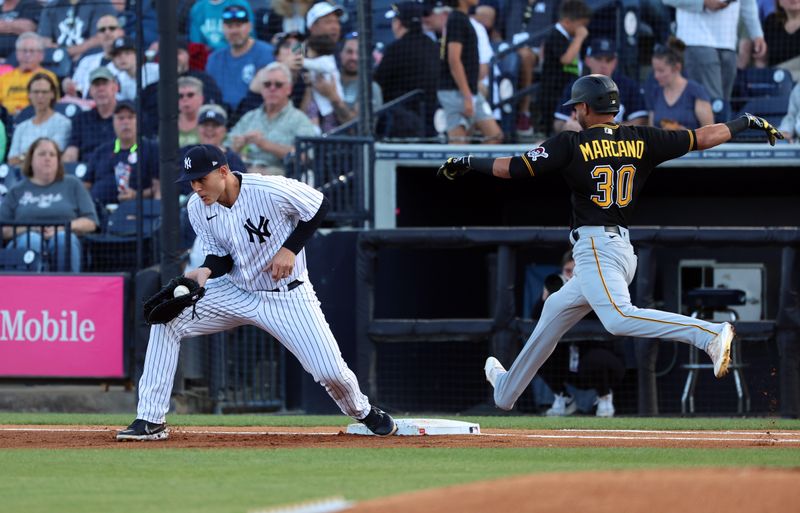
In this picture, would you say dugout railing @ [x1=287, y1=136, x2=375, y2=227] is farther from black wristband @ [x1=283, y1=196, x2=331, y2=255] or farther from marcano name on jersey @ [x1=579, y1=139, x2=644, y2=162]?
marcano name on jersey @ [x1=579, y1=139, x2=644, y2=162]

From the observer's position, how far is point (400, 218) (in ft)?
44.5

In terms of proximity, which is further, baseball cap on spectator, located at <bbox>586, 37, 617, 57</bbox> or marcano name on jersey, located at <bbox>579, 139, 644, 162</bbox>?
baseball cap on spectator, located at <bbox>586, 37, 617, 57</bbox>

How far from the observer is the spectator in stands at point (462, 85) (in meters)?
12.7

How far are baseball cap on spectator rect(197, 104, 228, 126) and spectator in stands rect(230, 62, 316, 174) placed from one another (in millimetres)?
317

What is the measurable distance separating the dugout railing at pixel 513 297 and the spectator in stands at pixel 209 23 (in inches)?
151

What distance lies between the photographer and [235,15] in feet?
45.0

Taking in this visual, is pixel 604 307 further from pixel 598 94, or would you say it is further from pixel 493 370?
pixel 598 94

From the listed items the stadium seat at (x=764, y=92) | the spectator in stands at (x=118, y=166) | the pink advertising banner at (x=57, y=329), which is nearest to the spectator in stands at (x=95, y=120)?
the spectator in stands at (x=118, y=166)

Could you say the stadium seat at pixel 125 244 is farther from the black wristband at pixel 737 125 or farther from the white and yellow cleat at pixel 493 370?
the black wristband at pixel 737 125

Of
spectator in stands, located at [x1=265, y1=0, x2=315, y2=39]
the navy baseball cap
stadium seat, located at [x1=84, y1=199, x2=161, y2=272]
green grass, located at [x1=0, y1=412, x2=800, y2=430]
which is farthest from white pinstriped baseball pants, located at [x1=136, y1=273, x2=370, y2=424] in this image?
spectator in stands, located at [x1=265, y1=0, x2=315, y2=39]

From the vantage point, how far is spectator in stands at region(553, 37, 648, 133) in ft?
41.7

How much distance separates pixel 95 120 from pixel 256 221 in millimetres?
6973

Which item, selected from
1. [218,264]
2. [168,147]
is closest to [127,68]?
[168,147]

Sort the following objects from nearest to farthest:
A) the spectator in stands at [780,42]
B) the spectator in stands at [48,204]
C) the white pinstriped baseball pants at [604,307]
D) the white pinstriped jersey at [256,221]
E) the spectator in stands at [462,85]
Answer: the white pinstriped baseball pants at [604,307] < the white pinstriped jersey at [256,221] < the spectator in stands at [48,204] < the spectator in stands at [462,85] < the spectator in stands at [780,42]
